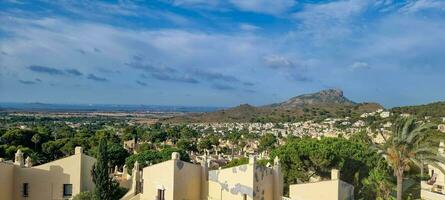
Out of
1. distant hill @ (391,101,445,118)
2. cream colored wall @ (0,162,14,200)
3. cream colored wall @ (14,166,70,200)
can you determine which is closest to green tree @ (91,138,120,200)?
cream colored wall @ (14,166,70,200)

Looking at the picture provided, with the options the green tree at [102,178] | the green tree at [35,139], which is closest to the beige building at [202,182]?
the green tree at [102,178]

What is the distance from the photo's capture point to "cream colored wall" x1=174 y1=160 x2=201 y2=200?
20.4m

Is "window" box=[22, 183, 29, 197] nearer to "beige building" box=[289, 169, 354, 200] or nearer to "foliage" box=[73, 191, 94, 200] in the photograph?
"foliage" box=[73, 191, 94, 200]

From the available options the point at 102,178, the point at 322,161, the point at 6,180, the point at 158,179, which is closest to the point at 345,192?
the point at 158,179

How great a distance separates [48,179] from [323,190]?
11121mm

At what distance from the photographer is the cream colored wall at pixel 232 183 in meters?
20.2

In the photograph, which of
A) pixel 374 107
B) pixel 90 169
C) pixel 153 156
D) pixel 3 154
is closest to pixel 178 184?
pixel 90 169

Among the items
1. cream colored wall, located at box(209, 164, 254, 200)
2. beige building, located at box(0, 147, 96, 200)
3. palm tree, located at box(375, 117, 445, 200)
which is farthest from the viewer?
palm tree, located at box(375, 117, 445, 200)

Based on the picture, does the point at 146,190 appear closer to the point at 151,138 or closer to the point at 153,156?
the point at 153,156

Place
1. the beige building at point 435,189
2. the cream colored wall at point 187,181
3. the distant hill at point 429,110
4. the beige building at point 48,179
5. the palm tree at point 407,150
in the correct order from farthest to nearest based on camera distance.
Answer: the distant hill at point 429,110 < the beige building at point 435,189 < the palm tree at point 407,150 < the beige building at point 48,179 < the cream colored wall at point 187,181

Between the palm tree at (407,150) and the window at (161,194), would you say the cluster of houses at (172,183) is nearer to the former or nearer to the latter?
the window at (161,194)

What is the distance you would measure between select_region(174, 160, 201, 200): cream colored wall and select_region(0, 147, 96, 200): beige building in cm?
444

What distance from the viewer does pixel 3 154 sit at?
49594 millimetres

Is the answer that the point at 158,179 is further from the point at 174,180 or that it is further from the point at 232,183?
the point at 232,183
